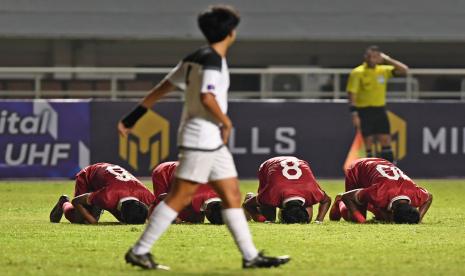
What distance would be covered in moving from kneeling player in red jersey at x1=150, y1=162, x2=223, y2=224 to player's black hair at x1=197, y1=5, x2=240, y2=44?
3.87 m

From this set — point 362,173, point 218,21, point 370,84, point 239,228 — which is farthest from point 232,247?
point 370,84

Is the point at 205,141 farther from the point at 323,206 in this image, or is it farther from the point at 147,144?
the point at 147,144

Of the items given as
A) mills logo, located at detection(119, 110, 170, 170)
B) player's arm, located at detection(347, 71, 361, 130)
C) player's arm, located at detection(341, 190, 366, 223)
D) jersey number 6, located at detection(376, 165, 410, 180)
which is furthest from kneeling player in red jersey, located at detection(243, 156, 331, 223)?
mills logo, located at detection(119, 110, 170, 170)

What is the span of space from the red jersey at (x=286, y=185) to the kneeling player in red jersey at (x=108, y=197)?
1082 millimetres

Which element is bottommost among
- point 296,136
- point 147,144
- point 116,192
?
point 147,144

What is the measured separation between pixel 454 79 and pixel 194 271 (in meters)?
18.8

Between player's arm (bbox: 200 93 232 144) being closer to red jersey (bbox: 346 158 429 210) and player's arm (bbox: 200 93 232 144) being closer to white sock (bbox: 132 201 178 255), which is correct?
white sock (bbox: 132 201 178 255)

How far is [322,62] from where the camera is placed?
100 feet

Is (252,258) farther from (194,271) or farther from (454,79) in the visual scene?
(454,79)

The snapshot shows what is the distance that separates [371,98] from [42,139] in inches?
197

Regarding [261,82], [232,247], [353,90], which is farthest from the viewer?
[261,82]

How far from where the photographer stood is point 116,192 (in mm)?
12852

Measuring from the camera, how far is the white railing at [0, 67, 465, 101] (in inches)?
917

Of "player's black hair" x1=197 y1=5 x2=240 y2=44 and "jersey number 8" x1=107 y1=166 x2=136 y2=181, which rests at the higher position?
"player's black hair" x1=197 y1=5 x2=240 y2=44
